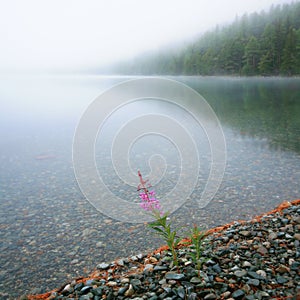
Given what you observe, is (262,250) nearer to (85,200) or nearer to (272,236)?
(272,236)

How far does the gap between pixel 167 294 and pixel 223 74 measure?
140223 mm

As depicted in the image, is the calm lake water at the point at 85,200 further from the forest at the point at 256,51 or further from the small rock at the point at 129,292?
the forest at the point at 256,51

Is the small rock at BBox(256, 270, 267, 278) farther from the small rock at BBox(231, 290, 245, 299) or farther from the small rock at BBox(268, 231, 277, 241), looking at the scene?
the small rock at BBox(268, 231, 277, 241)

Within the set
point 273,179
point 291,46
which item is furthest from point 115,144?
point 291,46

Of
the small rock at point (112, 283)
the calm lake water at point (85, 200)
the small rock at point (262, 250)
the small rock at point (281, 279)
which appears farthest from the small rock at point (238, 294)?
the calm lake water at point (85, 200)

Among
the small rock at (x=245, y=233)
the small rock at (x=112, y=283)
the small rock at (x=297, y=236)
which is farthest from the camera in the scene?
the small rock at (x=245, y=233)

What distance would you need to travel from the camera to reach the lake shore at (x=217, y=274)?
480cm

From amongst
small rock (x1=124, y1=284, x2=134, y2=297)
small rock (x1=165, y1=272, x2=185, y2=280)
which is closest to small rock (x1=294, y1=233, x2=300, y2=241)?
small rock (x1=165, y1=272, x2=185, y2=280)

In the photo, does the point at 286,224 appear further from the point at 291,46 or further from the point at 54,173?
the point at 291,46

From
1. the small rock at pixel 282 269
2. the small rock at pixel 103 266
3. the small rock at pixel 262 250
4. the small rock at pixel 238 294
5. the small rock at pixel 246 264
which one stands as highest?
the small rock at pixel 238 294

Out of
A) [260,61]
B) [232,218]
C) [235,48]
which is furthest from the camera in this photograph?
[235,48]

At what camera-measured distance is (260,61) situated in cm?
11006

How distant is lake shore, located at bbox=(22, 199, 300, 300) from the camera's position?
15.8 feet

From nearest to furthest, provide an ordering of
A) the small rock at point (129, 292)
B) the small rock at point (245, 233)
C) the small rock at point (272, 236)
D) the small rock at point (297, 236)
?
the small rock at point (129, 292)
the small rock at point (297, 236)
the small rock at point (272, 236)
the small rock at point (245, 233)
